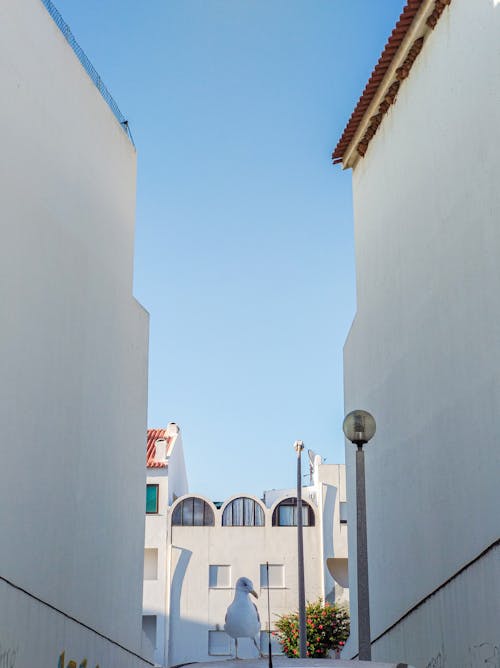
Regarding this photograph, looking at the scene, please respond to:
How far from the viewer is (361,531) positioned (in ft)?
33.4

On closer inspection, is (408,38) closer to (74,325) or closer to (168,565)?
(74,325)

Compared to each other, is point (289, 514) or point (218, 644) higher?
point (289, 514)

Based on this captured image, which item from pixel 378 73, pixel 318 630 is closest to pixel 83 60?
pixel 378 73

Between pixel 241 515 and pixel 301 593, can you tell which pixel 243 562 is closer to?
pixel 241 515

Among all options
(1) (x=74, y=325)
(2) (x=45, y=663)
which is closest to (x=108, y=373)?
(1) (x=74, y=325)

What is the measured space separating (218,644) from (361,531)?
2915 centimetres

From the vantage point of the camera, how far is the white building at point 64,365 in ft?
41.1

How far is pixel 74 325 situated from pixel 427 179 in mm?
6149

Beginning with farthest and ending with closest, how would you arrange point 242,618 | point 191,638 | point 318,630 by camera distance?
point 191,638, point 318,630, point 242,618

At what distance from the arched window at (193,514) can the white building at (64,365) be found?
20.0 m

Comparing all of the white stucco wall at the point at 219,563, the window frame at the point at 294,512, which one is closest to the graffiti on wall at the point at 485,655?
the white stucco wall at the point at 219,563

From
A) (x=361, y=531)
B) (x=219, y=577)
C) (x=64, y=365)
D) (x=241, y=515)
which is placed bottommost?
(x=361, y=531)

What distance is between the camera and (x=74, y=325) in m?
15.0

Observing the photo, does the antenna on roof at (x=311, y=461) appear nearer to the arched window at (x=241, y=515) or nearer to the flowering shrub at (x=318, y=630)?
the arched window at (x=241, y=515)
